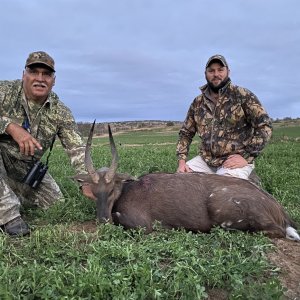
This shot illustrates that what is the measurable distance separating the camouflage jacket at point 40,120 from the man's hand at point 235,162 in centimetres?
255

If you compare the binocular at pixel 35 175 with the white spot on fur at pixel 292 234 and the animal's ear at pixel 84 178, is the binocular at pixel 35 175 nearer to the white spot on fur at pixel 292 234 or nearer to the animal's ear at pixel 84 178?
the animal's ear at pixel 84 178

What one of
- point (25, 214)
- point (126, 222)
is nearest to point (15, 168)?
point (25, 214)

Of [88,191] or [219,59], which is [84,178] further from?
[219,59]

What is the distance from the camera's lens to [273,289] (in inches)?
155

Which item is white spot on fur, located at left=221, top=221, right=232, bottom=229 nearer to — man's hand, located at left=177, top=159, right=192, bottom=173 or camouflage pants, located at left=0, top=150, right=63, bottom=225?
man's hand, located at left=177, top=159, right=192, bottom=173

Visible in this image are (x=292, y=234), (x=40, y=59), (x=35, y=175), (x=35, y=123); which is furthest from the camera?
(x=35, y=123)

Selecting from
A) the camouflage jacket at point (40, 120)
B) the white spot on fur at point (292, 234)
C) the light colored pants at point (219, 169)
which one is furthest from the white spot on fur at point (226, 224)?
the camouflage jacket at point (40, 120)

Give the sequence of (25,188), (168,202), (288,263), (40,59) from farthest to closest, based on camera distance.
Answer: (25,188) → (40,59) → (168,202) → (288,263)

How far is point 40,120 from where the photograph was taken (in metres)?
7.45

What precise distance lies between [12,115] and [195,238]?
3728 millimetres

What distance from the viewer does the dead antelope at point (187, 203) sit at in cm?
605

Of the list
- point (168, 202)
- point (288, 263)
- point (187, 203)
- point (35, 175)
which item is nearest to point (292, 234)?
point (288, 263)

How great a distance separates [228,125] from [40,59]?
11.5 feet

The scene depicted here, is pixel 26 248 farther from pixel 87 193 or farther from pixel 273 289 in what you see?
pixel 273 289
